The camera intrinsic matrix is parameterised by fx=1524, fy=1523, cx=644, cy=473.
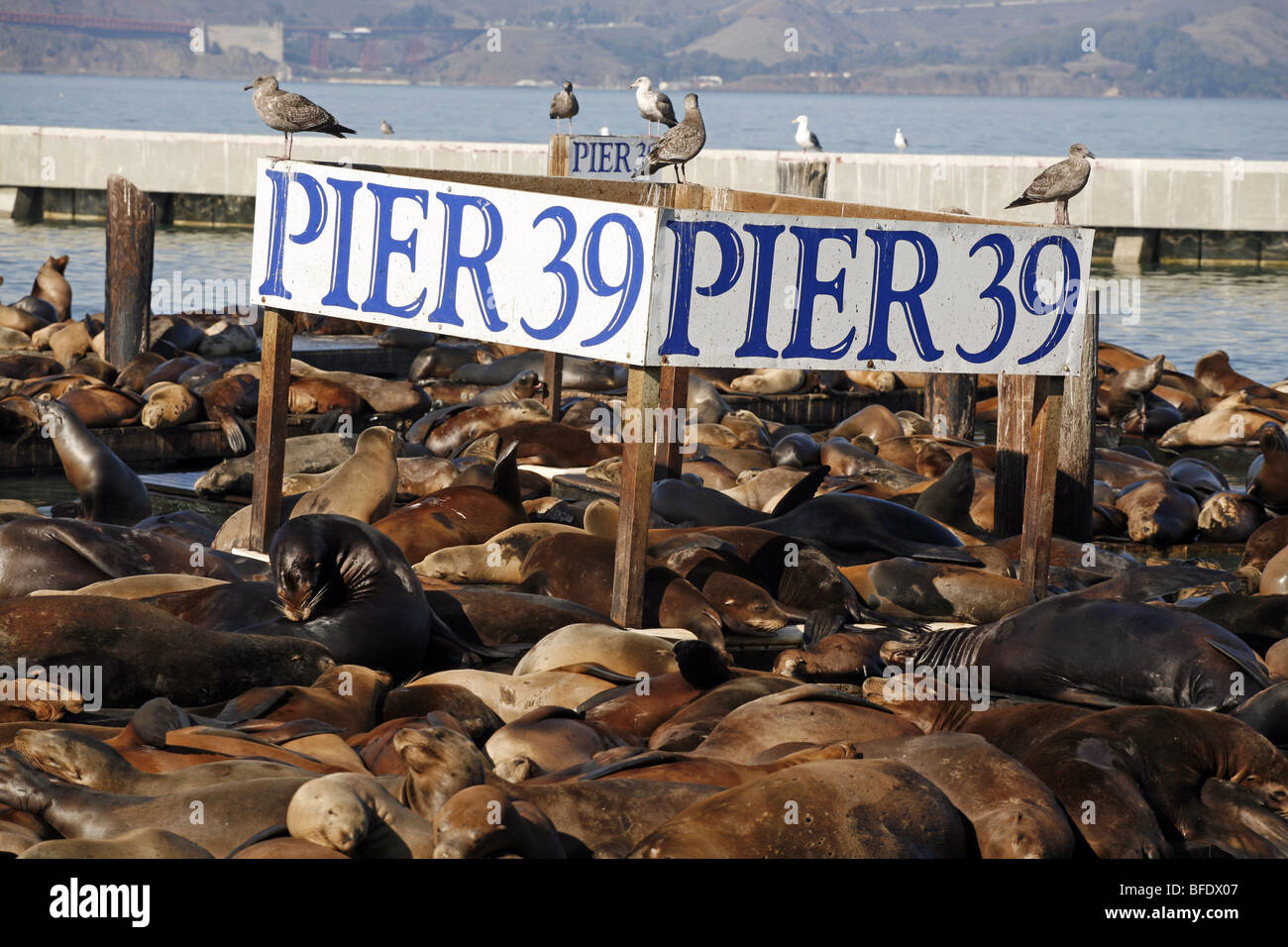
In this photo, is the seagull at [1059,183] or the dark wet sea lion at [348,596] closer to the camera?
the dark wet sea lion at [348,596]

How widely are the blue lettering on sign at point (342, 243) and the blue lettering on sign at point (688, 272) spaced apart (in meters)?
1.46

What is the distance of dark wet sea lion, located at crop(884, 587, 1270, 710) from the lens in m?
4.91

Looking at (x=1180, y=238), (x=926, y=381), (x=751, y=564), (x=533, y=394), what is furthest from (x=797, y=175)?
(x=1180, y=238)

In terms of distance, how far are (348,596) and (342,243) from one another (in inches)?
61.4

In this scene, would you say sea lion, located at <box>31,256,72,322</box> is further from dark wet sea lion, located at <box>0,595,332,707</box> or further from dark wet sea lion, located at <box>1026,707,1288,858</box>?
dark wet sea lion, located at <box>1026,707,1288,858</box>

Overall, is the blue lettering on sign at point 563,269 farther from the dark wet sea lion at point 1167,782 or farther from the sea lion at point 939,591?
the dark wet sea lion at point 1167,782

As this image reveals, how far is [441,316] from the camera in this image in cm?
573

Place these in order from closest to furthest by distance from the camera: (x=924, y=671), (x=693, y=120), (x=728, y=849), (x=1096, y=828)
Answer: (x=728, y=849) < (x=1096, y=828) < (x=924, y=671) < (x=693, y=120)

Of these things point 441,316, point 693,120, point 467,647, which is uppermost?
point 693,120

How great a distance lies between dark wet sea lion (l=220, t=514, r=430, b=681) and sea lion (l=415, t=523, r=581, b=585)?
1201mm

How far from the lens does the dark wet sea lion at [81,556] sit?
5695 mm

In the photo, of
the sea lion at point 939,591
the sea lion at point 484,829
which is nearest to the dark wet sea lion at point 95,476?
the sea lion at point 939,591

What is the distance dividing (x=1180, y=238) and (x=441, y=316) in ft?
83.8
